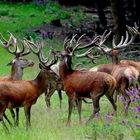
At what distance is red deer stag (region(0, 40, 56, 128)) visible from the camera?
35.8 ft

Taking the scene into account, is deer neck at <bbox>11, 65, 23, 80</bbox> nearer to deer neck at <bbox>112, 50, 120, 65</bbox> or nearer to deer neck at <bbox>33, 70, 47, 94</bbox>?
deer neck at <bbox>33, 70, 47, 94</bbox>

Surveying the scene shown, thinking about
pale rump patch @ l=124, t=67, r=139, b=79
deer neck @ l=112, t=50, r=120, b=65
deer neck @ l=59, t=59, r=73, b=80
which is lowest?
pale rump patch @ l=124, t=67, r=139, b=79

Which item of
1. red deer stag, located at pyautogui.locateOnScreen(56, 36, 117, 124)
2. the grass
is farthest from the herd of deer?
the grass

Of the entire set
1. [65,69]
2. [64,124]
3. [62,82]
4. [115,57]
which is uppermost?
[65,69]

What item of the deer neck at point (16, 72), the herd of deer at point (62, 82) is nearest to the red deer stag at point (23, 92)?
the herd of deer at point (62, 82)

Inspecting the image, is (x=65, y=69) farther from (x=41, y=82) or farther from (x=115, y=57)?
(x=115, y=57)

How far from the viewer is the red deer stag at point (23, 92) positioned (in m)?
10.9

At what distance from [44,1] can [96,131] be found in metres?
27.9

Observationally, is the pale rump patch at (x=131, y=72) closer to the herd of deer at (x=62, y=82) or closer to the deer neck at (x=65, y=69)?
the herd of deer at (x=62, y=82)

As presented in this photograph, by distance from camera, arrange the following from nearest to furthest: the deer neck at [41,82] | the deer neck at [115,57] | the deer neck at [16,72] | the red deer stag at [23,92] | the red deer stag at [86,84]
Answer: the red deer stag at [23,92]
the deer neck at [41,82]
the red deer stag at [86,84]
the deer neck at [16,72]
the deer neck at [115,57]

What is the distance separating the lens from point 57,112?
14133 mm

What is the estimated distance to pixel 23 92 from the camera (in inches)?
448

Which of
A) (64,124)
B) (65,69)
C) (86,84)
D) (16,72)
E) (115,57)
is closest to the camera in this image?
(64,124)

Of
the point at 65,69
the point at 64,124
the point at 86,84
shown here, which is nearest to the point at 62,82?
the point at 65,69
